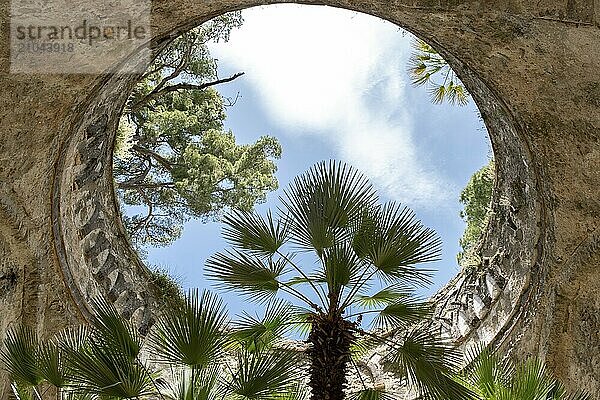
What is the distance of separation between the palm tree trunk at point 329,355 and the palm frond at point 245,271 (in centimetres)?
81

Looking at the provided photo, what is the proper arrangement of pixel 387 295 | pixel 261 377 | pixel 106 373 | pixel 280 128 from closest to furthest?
pixel 106 373
pixel 261 377
pixel 387 295
pixel 280 128

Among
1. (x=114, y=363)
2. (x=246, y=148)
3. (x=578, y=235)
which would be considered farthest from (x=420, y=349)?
(x=246, y=148)

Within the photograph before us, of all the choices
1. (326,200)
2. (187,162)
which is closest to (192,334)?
(326,200)

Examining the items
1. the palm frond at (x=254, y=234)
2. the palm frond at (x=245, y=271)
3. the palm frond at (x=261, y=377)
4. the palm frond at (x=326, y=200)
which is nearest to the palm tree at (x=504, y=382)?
the palm frond at (x=261, y=377)

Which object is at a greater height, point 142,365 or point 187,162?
point 187,162

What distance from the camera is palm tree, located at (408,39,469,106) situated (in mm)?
8250

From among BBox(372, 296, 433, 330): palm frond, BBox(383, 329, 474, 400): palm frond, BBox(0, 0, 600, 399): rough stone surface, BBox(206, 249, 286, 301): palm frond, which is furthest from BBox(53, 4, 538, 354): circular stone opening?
BBox(383, 329, 474, 400): palm frond

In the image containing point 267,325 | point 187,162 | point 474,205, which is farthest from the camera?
point 187,162

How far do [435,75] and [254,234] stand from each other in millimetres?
3615

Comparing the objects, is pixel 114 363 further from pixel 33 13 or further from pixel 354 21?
pixel 354 21

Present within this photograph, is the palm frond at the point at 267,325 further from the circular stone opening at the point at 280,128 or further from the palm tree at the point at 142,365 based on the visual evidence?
the circular stone opening at the point at 280,128

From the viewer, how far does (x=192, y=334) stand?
16.8 feet

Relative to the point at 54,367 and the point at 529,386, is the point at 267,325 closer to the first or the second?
the point at 54,367

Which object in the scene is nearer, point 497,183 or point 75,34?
point 75,34
